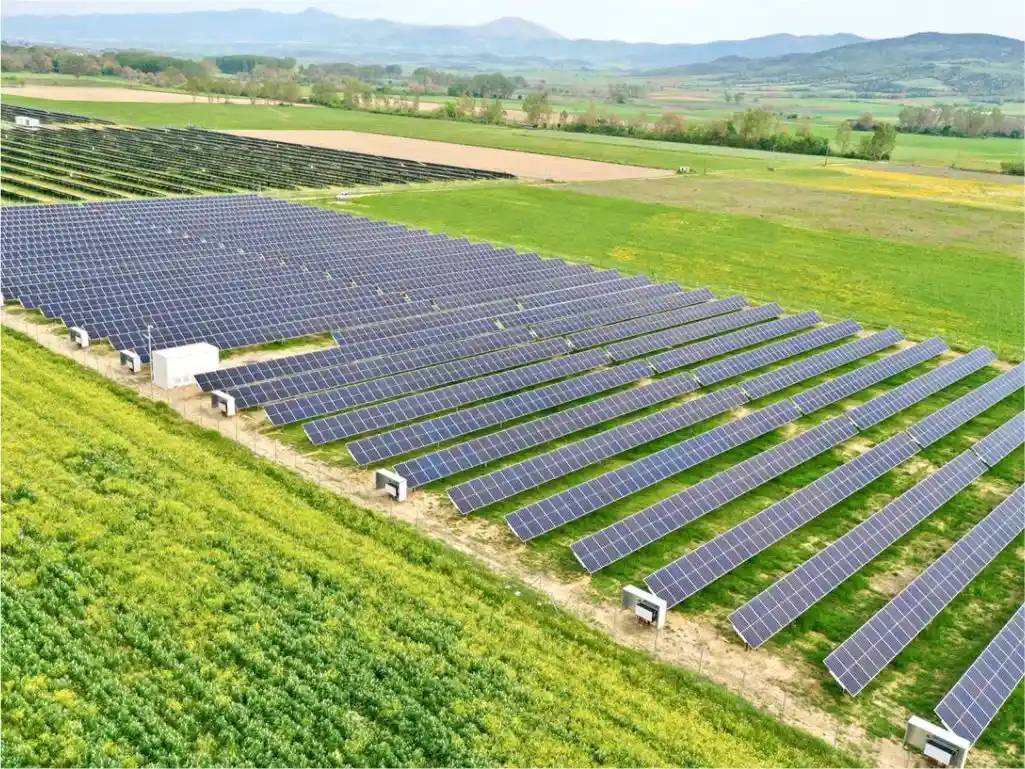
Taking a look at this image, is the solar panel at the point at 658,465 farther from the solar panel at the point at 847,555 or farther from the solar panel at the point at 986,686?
the solar panel at the point at 986,686

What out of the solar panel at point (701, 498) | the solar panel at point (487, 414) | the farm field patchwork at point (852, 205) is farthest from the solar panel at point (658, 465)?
the farm field patchwork at point (852, 205)

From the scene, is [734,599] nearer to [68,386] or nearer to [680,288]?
[68,386]

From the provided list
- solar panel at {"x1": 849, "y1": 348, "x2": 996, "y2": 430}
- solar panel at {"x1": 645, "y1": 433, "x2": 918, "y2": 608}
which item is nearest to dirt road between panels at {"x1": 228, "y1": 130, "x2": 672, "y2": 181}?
solar panel at {"x1": 849, "y1": 348, "x2": 996, "y2": 430}

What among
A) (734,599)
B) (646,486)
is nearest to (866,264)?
(646,486)

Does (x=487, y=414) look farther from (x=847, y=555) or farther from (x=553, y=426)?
(x=847, y=555)

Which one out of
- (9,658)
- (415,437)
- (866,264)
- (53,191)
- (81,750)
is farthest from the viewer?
(53,191)
